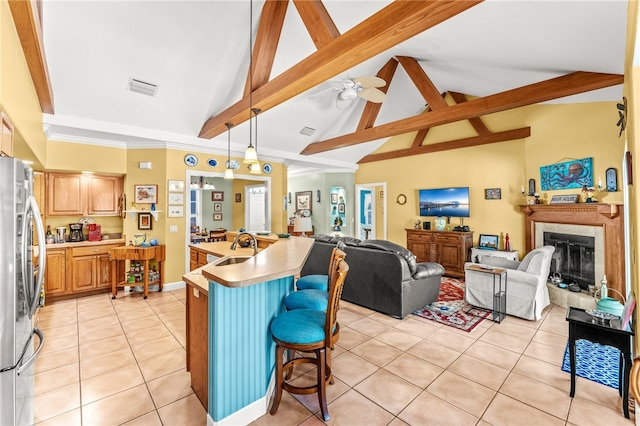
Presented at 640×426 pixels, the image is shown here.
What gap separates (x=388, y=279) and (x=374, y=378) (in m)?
1.41

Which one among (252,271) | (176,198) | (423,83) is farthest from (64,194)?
(423,83)

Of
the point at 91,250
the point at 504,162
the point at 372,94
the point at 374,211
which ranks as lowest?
the point at 91,250

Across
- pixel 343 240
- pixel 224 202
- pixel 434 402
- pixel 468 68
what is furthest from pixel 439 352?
pixel 224 202

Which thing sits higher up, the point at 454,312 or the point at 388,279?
the point at 388,279

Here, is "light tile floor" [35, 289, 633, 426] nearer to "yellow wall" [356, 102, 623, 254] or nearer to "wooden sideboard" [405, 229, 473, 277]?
"wooden sideboard" [405, 229, 473, 277]

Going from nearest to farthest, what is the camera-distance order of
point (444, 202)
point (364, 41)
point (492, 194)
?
point (364, 41), point (492, 194), point (444, 202)

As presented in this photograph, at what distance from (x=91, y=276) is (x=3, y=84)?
3.78 m

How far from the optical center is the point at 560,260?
450 centimetres

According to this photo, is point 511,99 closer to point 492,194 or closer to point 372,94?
point 372,94

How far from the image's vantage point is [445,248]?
5.86 meters

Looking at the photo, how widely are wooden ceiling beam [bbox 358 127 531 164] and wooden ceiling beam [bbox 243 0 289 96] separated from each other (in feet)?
14.6

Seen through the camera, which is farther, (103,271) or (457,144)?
(457,144)

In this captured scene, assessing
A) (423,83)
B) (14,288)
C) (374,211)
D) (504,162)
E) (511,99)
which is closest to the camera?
(14,288)

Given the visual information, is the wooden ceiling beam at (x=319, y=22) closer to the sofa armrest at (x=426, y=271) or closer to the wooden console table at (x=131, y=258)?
the sofa armrest at (x=426, y=271)
